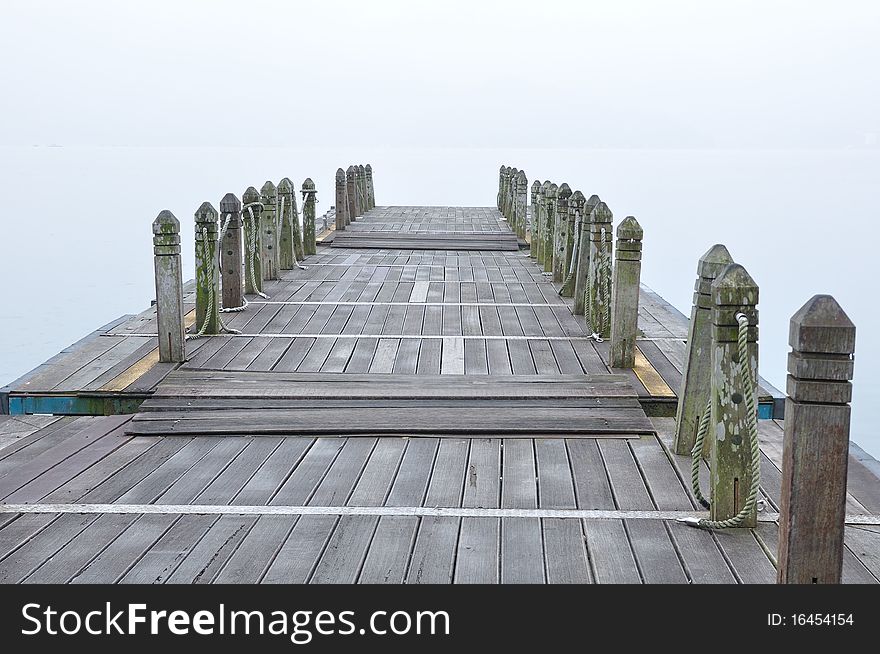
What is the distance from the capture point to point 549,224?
1391cm

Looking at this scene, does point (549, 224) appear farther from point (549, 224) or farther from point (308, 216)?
point (308, 216)

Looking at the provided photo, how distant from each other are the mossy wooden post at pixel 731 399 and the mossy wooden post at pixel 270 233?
8331 millimetres

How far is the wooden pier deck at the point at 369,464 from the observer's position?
14.7 feet

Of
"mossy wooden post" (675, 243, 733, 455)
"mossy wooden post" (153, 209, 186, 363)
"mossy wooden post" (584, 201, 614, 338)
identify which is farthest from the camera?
"mossy wooden post" (584, 201, 614, 338)

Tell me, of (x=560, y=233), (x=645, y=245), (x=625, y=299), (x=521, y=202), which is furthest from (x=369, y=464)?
(x=645, y=245)

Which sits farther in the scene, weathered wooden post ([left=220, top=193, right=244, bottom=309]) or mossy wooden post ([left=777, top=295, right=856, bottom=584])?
weathered wooden post ([left=220, top=193, right=244, bottom=309])

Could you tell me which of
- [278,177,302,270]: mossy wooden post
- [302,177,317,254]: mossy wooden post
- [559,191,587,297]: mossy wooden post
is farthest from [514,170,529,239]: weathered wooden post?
[559,191,587,297]: mossy wooden post

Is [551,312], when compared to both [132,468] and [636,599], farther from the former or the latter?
[636,599]

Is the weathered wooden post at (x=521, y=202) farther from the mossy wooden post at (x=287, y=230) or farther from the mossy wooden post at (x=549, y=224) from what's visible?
the mossy wooden post at (x=287, y=230)

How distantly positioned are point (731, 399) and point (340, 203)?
16071 mm

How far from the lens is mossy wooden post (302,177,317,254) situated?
51.9 ft

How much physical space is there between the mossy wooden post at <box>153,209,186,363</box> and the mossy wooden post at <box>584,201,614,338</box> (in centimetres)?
347

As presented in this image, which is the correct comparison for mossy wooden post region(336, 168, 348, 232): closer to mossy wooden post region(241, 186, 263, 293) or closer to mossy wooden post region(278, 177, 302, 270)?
mossy wooden post region(278, 177, 302, 270)

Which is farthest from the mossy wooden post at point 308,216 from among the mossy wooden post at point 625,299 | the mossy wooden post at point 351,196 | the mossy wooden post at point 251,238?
the mossy wooden post at point 625,299
